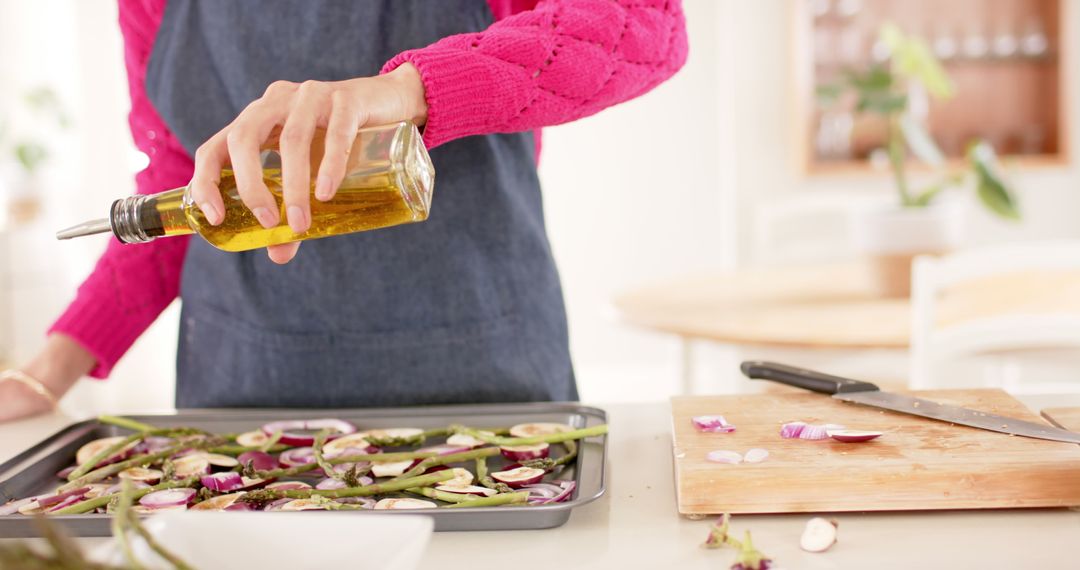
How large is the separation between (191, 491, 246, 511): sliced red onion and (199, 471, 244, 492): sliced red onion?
0.07ft

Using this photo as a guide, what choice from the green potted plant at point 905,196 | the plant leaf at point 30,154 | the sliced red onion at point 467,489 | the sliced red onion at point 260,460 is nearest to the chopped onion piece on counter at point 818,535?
the sliced red onion at point 467,489

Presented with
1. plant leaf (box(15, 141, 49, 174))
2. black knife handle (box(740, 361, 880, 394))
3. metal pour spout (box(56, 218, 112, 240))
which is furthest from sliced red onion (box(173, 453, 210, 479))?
plant leaf (box(15, 141, 49, 174))

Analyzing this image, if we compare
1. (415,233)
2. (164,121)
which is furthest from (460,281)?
(164,121)

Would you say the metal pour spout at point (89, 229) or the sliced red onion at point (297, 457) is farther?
the sliced red onion at point (297, 457)

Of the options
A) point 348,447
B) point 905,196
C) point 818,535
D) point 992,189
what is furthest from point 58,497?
point 992,189

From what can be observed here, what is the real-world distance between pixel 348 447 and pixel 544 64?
1.24 ft

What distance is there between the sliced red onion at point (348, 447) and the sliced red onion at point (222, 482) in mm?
87

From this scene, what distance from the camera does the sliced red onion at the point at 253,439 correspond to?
0.95 metres

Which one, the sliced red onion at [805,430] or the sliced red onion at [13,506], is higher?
the sliced red onion at [805,430]

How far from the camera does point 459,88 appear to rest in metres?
0.86

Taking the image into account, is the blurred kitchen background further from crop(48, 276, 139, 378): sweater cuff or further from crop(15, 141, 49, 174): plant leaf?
crop(48, 276, 139, 378): sweater cuff

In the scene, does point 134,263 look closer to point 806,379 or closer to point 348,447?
point 348,447

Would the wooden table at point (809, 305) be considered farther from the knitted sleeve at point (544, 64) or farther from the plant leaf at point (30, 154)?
the plant leaf at point (30, 154)

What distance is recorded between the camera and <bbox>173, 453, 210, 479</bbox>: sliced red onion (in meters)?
0.87
